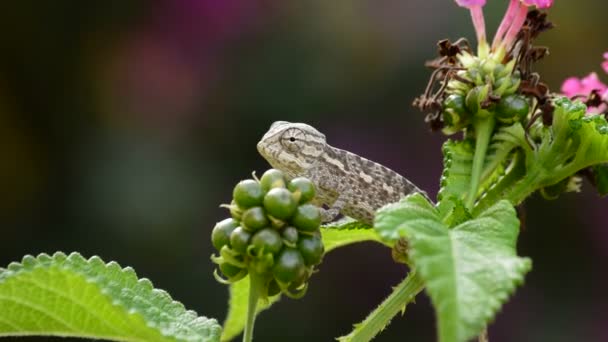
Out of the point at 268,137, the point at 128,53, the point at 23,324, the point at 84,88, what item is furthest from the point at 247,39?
the point at 23,324

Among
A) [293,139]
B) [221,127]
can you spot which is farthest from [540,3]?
[221,127]

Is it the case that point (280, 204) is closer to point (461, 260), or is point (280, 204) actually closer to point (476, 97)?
point (461, 260)

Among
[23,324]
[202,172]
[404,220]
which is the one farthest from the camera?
[202,172]

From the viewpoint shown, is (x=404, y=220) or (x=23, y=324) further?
(x=23, y=324)

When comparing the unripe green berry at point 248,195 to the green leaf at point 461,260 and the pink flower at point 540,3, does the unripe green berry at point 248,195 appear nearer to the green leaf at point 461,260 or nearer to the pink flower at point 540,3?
the green leaf at point 461,260

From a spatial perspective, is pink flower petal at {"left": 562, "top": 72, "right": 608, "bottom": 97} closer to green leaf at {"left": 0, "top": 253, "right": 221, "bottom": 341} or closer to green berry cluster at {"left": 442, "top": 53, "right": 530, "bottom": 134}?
green berry cluster at {"left": 442, "top": 53, "right": 530, "bottom": 134}

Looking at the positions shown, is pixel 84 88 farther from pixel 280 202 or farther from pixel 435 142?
pixel 280 202
